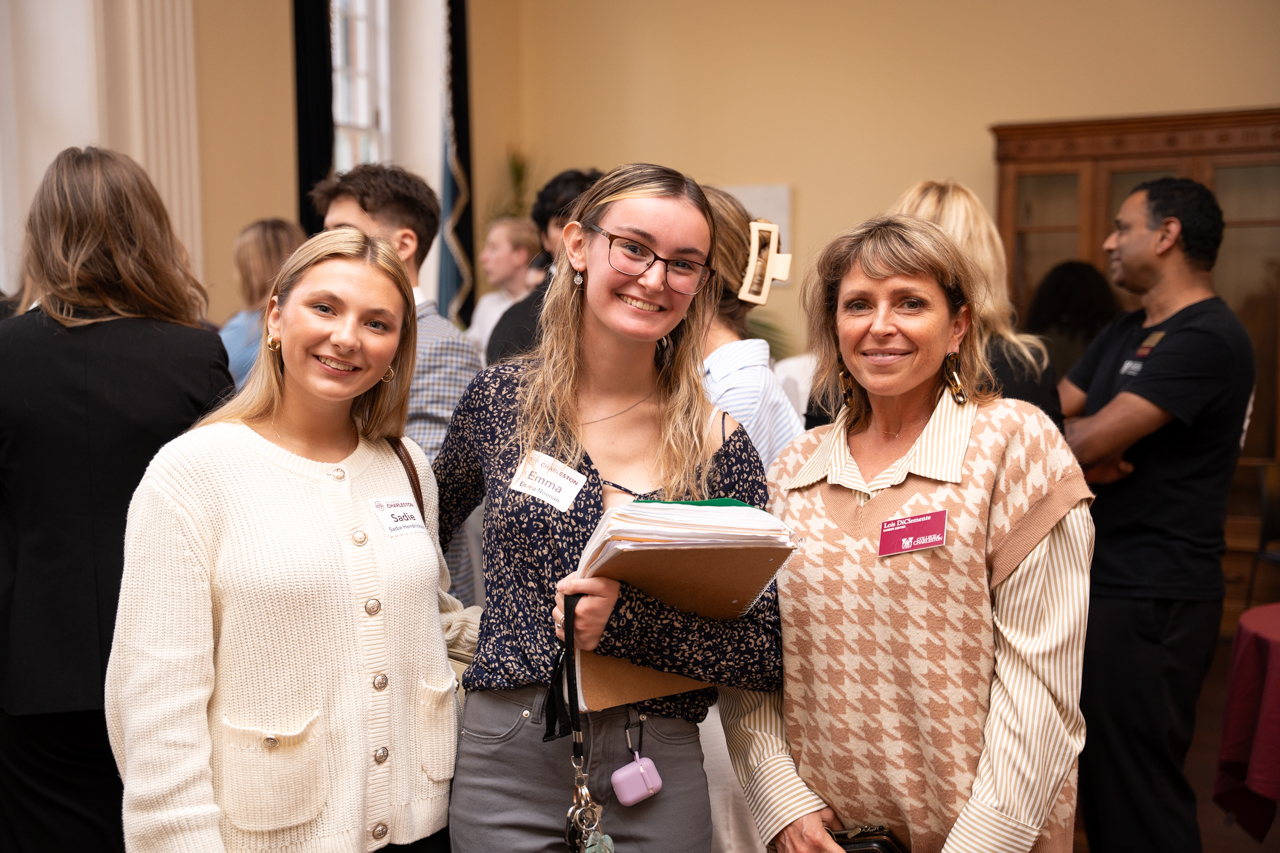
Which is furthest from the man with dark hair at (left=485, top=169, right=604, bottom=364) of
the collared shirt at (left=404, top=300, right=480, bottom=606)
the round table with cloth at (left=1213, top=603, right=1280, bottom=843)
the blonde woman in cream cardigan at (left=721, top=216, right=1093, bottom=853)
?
the round table with cloth at (left=1213, top=603, right=1280, bottom=843)

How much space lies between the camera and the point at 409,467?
5.11 feet

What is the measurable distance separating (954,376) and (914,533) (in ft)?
0.88

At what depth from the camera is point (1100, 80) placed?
6312mm

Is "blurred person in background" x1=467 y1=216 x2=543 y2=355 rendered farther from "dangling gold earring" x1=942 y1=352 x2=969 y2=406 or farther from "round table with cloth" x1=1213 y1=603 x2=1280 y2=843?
"dangling gold earring" x1=942 y1=352 x2=969 y2=406

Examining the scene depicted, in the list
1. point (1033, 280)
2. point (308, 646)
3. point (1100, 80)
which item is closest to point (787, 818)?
point (308, 646)

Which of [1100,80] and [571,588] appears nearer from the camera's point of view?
[571,588]

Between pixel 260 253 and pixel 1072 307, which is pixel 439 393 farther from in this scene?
pixel 1072 307

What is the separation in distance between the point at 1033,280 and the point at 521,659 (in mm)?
5470

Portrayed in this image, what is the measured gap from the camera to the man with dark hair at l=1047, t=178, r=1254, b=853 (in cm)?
240

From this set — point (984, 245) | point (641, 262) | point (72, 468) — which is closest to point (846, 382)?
point (641, 262)

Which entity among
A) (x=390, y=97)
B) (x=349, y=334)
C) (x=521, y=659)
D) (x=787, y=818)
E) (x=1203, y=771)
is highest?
(x=390, y=97)

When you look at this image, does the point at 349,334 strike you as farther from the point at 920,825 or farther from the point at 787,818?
the point at 920,825

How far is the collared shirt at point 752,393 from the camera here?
206 centimetres

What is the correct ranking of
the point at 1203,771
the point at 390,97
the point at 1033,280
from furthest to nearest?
the point at 390,97 < the point at 1033,280 < the point at 1203,771
